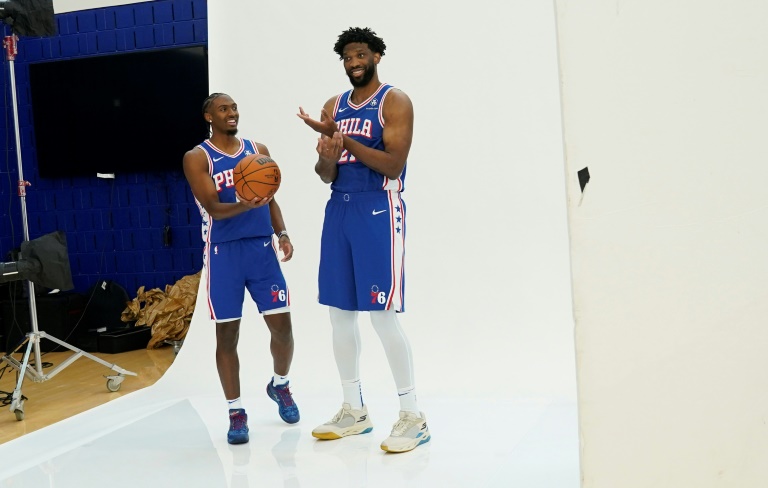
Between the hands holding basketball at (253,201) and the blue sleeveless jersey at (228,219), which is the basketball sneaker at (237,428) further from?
the hands holding basketball at (253,201)

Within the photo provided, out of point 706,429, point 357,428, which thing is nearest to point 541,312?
point 357,428

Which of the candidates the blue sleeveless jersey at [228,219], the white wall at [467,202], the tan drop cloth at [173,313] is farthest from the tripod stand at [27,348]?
the tan drop cloth at [173,313]

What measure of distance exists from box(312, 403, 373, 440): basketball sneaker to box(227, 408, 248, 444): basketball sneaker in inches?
Answer: 11.7

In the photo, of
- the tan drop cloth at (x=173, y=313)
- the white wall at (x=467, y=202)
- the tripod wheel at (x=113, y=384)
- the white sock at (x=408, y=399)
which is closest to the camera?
the white sock at (x=408, y=399)

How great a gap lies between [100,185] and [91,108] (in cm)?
61

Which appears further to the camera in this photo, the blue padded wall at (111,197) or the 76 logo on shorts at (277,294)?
the blue padded wall at (111,197)

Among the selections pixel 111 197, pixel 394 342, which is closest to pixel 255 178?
pixel 394 342

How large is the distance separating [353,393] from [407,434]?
0.34 meters

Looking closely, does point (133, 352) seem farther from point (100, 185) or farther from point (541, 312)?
point (541, 312)

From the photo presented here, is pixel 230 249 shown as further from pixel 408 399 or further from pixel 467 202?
pixel 467 202

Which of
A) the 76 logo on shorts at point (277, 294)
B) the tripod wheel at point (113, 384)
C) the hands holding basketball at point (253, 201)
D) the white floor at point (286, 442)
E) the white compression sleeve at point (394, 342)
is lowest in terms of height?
the white floor at point (286, 442)

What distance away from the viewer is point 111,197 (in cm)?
702

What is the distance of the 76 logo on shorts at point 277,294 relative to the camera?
145 inches

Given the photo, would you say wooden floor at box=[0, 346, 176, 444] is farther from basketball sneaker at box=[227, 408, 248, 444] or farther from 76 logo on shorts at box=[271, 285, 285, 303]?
76 logo on shorts at box=[271, 285, 285, 303]
